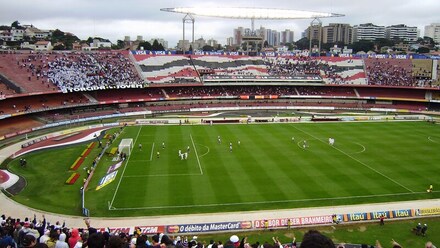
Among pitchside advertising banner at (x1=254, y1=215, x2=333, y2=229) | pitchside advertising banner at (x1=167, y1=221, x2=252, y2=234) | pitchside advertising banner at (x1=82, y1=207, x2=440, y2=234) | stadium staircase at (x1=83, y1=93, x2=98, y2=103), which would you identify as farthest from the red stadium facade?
pitchside advertising banner at (x1=254, y1=215, x2=333, y2=229)

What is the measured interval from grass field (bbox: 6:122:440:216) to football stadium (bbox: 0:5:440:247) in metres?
0.19

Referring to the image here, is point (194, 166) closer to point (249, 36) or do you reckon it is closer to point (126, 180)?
point (126, 180)

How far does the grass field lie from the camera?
106 feet

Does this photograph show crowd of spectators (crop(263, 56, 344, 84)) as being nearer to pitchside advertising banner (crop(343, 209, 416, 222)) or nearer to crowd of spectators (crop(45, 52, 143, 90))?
crowd of spectators (crop(45, 52, 143, 90))

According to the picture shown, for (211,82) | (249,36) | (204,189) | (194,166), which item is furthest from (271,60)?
(204,189)

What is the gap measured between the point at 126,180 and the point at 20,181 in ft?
32.3

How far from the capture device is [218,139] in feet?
175

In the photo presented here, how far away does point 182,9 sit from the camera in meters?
88.4

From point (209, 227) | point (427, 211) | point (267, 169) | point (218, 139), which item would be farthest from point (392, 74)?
point (209, 227)

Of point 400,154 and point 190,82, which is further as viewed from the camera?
point 190,82

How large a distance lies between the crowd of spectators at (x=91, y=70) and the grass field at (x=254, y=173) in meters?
20.8

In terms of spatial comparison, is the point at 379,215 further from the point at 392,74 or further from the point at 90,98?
the point at 392,74

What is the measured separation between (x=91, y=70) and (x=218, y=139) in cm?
3800

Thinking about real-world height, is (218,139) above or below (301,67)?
below
